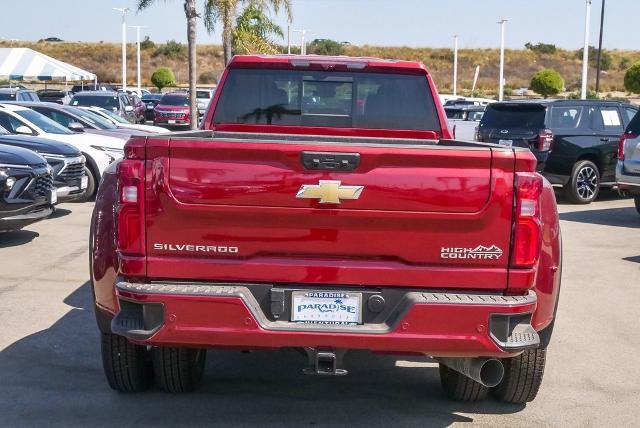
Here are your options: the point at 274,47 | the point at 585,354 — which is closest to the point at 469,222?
the point at 585,354

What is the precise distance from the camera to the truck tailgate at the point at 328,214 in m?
4.42

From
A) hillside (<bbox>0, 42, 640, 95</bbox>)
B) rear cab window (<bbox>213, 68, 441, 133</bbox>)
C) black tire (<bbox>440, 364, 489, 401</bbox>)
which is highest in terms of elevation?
hillside (<bbox>0, 42, 640, 95</bbox>)

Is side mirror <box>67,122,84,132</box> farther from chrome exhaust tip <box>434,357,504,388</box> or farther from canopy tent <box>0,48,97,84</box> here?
canopy tent <box>0,48,97,84</box>

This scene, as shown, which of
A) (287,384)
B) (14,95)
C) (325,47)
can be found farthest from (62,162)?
(325,47)

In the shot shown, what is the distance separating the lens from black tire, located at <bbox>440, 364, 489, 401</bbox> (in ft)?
18.4

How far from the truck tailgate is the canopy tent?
3808 cm

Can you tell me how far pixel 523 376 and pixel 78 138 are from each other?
1240 cm

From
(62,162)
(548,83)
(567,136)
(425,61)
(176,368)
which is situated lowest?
(176,368)

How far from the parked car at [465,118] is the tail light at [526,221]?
18811 millimetres

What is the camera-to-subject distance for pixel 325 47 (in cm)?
9050

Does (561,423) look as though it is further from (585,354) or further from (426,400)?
(585,354)

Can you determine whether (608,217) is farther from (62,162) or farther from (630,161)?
(62,162)

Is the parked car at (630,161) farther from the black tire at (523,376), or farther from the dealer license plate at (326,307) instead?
the dealer license plate at (326,307)

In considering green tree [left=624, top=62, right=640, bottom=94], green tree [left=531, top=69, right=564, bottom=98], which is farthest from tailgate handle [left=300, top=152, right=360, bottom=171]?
green tree [left=531, top=69, right=564, bottom=98]
